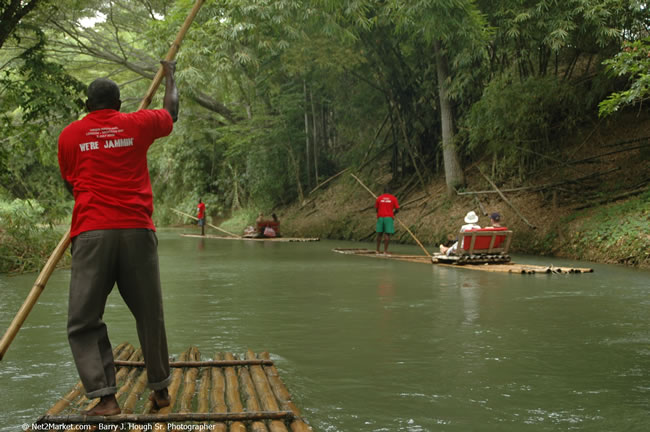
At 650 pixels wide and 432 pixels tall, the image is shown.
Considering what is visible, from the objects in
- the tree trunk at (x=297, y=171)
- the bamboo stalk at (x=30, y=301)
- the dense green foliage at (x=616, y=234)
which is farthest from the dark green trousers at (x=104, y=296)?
the tree trunk at (x=297, y=171)

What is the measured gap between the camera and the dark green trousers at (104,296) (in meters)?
3.63

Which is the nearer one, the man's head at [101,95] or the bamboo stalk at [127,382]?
the man's head at [101,95]

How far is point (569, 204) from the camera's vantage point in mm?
17266

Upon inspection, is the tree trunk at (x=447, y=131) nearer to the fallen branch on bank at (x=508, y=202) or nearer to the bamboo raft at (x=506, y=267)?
the fallen branch on bank at (x=508, y=202)

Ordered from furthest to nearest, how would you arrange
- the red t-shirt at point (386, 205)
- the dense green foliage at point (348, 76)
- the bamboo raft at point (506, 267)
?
the red t-shirt at point (386, 205)
the dense green foliage at point (348, 76)
the bamboo raft at point (506, 267)

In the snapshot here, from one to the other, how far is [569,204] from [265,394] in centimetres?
1490

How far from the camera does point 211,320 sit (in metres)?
7.51

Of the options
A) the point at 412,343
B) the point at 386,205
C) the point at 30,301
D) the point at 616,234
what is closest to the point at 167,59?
the point at 30,301

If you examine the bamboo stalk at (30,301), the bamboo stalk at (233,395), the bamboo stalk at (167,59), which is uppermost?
the bamboo stalk at (167,59)

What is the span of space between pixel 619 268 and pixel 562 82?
6803mm

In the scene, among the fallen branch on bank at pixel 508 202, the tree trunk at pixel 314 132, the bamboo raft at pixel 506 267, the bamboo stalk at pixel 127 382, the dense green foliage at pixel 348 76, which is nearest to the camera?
the bamboo stalk at pixel 127 382

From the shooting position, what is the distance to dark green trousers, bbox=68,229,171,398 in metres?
3.63

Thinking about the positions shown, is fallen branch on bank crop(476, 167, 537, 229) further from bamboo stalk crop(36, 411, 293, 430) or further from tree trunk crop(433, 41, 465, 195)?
bamboo stalk crop(36, 411, 293, 430)

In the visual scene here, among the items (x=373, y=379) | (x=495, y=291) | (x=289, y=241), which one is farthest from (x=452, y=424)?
(x=289, y=241)
